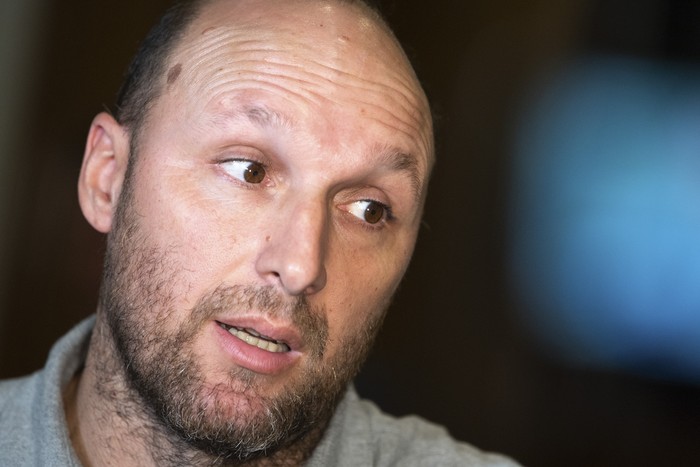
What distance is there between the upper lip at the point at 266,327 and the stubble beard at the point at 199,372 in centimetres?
1

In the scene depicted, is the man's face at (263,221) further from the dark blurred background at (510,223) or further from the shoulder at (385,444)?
the dark blurred background at (510,223)

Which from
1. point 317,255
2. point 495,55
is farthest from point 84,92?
point 317,255

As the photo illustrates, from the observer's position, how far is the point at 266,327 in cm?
138

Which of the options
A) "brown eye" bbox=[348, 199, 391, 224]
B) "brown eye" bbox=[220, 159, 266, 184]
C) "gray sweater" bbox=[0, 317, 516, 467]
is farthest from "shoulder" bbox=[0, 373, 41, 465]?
"brown eye" bbox=[348, 199, 391, 224]

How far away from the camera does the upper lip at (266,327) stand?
138 cm

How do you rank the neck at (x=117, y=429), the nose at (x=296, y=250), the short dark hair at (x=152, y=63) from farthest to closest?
1. the short dark hair at (x=152, y=63)
2. the neck at (x=117, y=429)
3. the nose at (x=296, y=250)

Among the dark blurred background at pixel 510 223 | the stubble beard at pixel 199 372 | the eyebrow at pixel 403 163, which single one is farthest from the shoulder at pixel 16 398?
the dark blurred background at pixel 510 223

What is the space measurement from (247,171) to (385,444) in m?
0.62

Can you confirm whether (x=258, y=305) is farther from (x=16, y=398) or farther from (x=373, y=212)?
(x=16, y=398)

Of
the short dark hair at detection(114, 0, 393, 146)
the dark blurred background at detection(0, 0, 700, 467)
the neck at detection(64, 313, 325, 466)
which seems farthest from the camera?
the dark blurred background at detection(0, 0, 700, 467)

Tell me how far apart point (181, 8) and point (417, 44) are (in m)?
2.72

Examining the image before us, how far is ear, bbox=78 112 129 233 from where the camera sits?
1.66m

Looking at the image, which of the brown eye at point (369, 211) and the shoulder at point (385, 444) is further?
the shoulder at point (385, 444)

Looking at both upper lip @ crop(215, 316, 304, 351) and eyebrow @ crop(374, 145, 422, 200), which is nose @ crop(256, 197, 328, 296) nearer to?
upper lip @ crop(215, 316, 304, 351)
